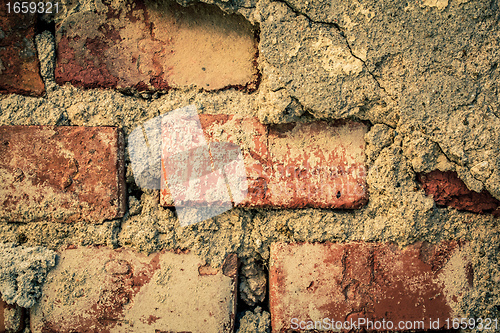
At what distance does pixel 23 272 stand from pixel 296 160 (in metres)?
0.55

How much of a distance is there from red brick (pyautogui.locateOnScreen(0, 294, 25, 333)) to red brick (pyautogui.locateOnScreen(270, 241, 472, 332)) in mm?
496

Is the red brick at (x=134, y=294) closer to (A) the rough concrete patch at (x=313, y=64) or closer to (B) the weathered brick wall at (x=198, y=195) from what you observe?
(B) the weathered brick wall at (x=198, y=195)

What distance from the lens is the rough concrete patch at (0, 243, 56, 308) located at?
54cm

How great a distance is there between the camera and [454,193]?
535mm

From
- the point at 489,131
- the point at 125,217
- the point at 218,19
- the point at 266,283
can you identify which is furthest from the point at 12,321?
the point at 489,131

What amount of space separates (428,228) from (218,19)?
0.55m

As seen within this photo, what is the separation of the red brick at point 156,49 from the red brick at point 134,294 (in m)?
0.33

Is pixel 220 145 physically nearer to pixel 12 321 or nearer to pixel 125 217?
pixel 125 217

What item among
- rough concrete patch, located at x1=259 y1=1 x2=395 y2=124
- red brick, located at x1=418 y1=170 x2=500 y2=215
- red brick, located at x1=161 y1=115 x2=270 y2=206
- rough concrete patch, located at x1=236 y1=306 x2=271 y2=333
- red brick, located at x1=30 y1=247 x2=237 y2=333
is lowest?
rough concrete patch, located at x1=236 y1=306 x2=271 y2=333

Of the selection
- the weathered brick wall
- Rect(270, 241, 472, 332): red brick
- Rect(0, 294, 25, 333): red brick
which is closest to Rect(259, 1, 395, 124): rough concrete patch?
the weathered brick wall

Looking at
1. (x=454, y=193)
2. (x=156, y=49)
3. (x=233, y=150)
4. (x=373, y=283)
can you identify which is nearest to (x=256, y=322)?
(x=373, y=283)

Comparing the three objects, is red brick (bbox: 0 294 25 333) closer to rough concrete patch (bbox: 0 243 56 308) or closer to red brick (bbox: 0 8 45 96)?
rough concrete patch (bbox: 0 243 56 308)

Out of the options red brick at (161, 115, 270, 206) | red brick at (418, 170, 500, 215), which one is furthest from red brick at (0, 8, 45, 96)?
red brick at (418, 170, 500, 215)

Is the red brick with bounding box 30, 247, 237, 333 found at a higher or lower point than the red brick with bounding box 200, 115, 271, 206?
lower
